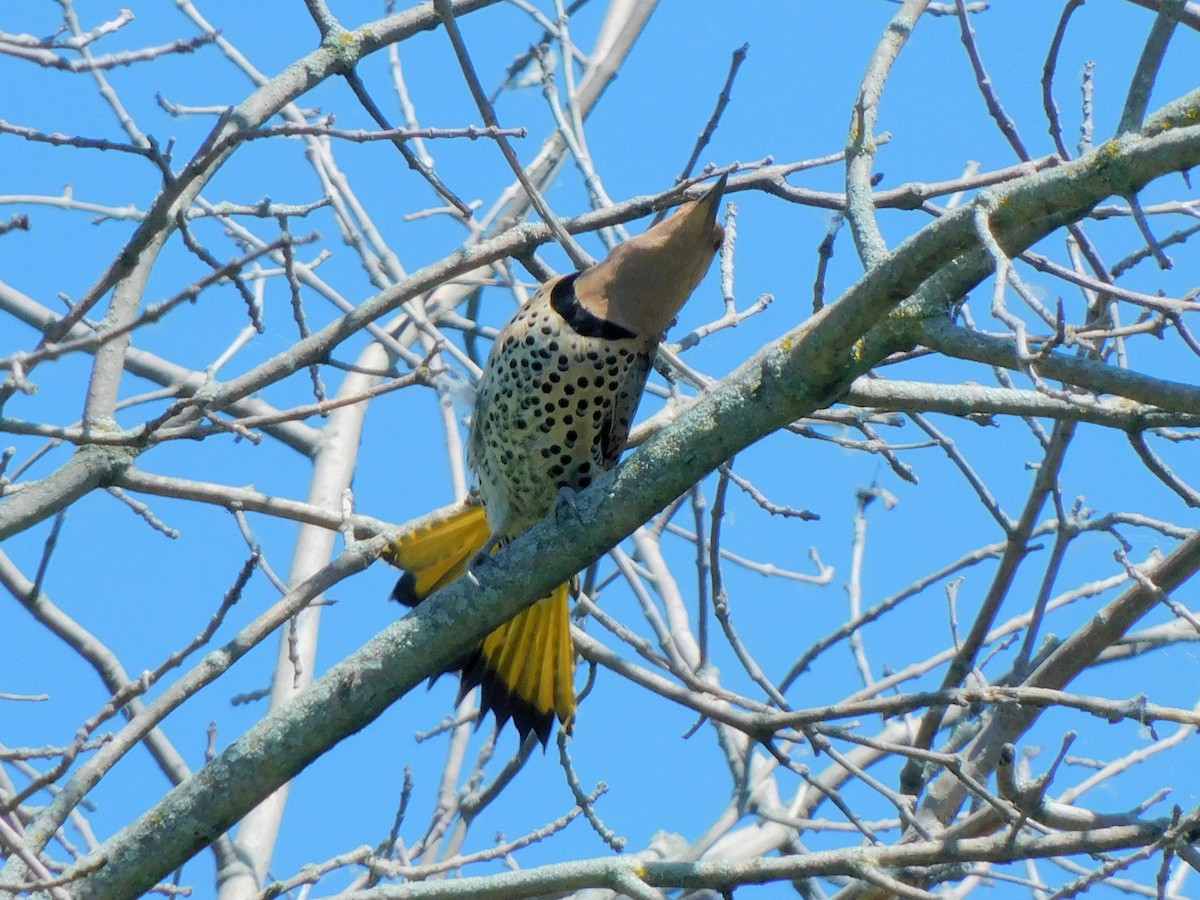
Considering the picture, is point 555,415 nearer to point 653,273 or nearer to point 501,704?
point 653,273

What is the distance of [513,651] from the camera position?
383cm

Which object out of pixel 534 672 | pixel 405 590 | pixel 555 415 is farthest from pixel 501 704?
pixel 555 415

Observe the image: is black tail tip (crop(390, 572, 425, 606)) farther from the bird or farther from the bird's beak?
the bird's beak

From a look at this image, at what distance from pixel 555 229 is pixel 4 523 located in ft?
4.27

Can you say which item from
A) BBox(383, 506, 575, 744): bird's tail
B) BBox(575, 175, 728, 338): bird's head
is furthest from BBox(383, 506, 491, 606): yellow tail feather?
BBox(575, 175, 728, 338): bird's head

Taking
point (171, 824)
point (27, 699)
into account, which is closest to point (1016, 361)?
point (171, 824)

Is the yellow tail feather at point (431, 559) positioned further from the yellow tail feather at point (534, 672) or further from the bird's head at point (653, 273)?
the bird's head at point (653, 273)

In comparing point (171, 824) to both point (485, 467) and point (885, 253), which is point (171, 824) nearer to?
point (485, 467)

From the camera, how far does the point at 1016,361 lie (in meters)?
2.03

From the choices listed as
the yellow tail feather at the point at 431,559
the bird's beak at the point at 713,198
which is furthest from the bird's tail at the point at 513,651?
the bird's beak at the point at 713,198

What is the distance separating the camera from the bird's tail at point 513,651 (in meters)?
3.74

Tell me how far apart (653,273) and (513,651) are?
111cm

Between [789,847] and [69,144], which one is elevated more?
[69,144]

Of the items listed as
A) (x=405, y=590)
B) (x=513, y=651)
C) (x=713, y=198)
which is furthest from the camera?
(x=513, y=651)
